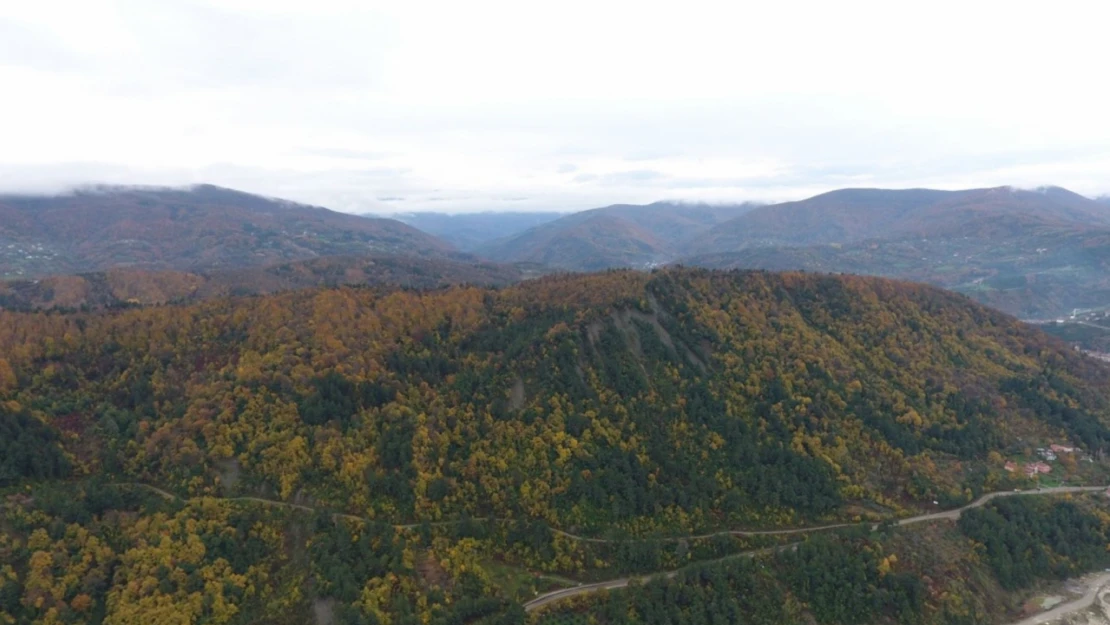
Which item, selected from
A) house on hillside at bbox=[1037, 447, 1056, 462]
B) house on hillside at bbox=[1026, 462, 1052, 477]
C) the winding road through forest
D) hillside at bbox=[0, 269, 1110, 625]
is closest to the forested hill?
hillside at bbox=[0, 269, 1110, 625]

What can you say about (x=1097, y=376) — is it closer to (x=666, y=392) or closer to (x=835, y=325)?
(x=835, y=325)

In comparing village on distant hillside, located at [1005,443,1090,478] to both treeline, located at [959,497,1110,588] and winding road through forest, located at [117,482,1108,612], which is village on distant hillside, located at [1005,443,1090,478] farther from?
treeline, located at [959,497,1110,588]

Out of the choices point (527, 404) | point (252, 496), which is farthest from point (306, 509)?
point (527, 404)

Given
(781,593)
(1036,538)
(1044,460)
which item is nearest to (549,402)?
(781,593)

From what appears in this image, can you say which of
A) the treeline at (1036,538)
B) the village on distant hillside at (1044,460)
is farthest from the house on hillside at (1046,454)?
the treeline at (1036,538)

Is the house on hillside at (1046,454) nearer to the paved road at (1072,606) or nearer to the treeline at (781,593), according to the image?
the paved road at (1072,606)

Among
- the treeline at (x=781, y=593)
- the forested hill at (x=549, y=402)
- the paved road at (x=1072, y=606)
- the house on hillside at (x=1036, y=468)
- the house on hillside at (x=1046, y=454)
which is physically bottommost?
the paved road at (x=1072, y=606)
